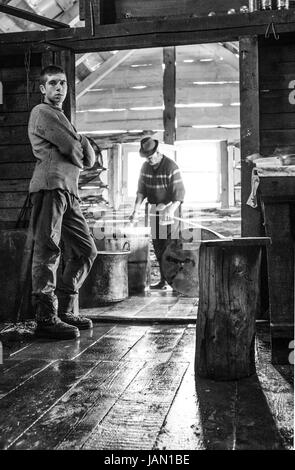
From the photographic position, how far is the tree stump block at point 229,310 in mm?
2801

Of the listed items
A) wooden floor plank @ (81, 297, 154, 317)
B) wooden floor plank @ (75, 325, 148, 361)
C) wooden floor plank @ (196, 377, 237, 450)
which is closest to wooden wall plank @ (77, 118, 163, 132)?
wooden floor plank @ (81, 297, 154, 317)

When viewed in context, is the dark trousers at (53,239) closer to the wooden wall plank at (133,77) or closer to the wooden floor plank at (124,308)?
the wooden floor plank at (124,308)

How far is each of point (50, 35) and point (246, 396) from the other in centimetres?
405

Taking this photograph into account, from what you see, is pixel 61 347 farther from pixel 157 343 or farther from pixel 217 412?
pixel 217 412

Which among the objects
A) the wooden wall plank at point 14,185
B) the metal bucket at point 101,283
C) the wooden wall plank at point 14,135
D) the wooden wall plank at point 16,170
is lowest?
the metal bucket at point 101,283

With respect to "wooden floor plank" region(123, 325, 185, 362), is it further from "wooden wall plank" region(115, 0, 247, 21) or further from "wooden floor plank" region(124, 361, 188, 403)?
"wooden wall plank" region(115, 0, 247, 21)

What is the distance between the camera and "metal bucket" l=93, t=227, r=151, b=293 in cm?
709

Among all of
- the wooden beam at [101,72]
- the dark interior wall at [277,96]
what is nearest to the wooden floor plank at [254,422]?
the dark interior wall at [277,96]

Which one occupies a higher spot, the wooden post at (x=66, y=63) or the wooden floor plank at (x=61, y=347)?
the wooden post at (x=66, y=63)

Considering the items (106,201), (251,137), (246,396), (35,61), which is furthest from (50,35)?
(106,201)

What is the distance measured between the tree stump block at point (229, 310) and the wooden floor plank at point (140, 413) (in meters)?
0.27

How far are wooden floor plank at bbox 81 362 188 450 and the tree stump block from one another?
0.88 ft
